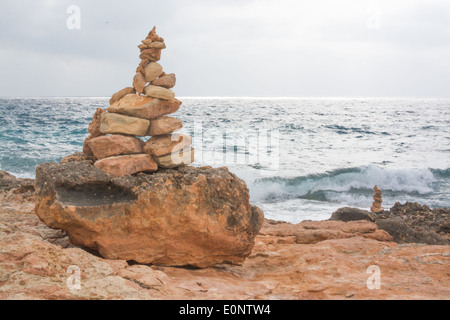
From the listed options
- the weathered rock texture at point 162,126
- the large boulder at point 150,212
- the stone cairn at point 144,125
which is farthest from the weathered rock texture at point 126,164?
the weathered rock texture at point 162,126

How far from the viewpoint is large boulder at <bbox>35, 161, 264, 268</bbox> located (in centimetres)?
491

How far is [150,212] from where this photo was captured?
5000 millimetres

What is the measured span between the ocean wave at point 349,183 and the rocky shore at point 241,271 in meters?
10.5

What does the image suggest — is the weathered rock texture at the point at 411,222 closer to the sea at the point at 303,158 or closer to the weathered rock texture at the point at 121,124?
the sea at the point at 303,158

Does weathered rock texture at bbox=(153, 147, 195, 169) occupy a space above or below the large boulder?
above

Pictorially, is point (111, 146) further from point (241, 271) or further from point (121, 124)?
point (241, 271)

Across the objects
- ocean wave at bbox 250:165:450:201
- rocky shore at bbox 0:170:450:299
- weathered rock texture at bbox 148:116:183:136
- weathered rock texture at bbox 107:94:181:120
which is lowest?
ocean wave at bbox 250:165:450:201

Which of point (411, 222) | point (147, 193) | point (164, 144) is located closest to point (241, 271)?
point (147, 193)

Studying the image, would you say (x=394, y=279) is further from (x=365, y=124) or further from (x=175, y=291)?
(x=365, y=124)

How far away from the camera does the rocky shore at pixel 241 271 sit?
364 cm

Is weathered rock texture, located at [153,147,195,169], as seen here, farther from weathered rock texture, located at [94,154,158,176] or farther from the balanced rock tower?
weathered rock texture, located at [94,154,158,176]

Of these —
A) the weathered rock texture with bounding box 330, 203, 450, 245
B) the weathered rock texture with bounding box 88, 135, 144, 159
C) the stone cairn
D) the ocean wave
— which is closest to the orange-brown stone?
the stone cairn

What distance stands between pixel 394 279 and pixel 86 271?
3.72 meters

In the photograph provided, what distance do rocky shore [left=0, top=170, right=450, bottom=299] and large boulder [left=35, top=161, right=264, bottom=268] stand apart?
0.27m
